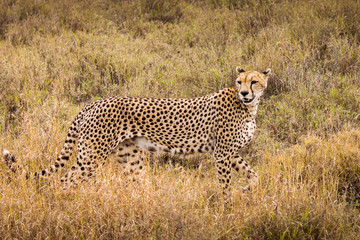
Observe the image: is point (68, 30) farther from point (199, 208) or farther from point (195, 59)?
point (199, 208)

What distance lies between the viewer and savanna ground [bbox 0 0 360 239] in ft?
8.51

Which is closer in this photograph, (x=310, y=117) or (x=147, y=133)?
Result: (x=147, y=133)

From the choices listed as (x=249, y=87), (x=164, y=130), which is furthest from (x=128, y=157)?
(x=249, y=87)

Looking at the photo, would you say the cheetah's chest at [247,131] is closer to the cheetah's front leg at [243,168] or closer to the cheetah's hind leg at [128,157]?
the cheetah's front leg at [243,168]

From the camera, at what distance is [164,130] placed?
11.0 feet

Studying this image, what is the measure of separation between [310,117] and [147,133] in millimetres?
1896

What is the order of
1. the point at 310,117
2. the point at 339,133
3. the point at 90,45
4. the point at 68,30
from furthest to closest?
the point at 68,30 < the point at 90,45 < the point at 310,117 < the point at 339,133

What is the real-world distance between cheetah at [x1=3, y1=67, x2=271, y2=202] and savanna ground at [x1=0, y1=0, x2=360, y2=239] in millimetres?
165

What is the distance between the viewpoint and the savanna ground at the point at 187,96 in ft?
8.51

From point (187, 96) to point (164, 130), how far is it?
5.69 feet

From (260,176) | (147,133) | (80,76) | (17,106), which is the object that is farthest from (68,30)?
(260,176)

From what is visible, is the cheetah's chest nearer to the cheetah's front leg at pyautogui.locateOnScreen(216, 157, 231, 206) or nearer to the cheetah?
the cheetah

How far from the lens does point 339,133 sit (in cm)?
376

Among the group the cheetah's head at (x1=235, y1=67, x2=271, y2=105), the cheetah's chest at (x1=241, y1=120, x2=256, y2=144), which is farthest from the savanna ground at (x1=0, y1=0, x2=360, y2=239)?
the cheetah's head at (x1=235, y1=67, x2=271, y2=105)
